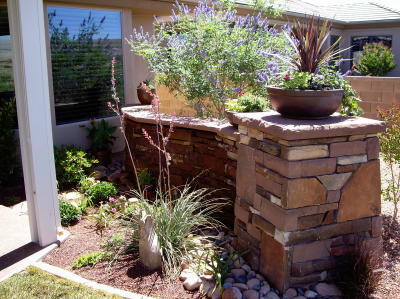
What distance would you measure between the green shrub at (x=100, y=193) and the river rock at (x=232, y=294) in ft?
7.52

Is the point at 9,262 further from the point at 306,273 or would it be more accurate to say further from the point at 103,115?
the point at 103,115

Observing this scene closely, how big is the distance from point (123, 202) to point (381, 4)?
16250 millimetres

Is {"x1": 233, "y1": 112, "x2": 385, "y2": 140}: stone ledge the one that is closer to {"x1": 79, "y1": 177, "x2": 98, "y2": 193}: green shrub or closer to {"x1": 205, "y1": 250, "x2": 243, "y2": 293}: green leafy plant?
{"x1": 205, "y1": 250, "x2": 243, "y2": 293}: green leafy plant

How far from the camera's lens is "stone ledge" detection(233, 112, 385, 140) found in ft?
9.80

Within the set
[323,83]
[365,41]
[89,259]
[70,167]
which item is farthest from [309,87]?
[365,41]

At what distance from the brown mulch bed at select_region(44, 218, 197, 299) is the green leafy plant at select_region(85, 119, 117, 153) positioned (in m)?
2.78

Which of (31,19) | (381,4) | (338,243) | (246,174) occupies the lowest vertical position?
(338,243)

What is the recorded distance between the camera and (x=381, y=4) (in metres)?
17.4

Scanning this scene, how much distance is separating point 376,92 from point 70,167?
5.71 meters

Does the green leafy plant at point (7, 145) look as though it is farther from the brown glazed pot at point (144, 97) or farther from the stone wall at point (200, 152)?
the brown glazed pot at point (144, 97)

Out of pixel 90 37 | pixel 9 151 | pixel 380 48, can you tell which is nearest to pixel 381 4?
pixel 380 48

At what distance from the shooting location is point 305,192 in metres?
3.11

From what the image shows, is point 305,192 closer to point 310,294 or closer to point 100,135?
point 310,294

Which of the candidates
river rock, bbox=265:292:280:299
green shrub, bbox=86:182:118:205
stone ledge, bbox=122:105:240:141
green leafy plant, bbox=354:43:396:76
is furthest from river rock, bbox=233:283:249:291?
green leafy plant, bbox=354:43:396:76
